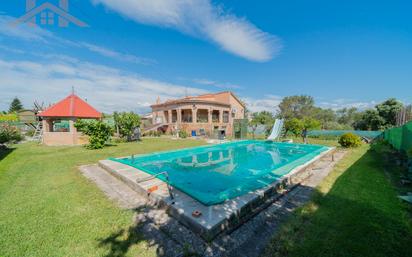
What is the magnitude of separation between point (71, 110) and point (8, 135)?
15.1ft

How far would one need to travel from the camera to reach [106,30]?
13.5 meters

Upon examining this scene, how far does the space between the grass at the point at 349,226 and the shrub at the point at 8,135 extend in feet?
59.8

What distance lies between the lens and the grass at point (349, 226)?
236cm

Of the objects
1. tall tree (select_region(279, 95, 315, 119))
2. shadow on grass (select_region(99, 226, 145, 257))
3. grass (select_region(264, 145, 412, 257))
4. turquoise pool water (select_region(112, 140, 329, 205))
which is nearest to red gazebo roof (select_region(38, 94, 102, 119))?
turquoise pool water (select_region(112, 140, 329, 205))

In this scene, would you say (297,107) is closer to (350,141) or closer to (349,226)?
(350,141)

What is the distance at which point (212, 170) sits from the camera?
775 centimetres

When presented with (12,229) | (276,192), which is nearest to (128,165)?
(12,229)

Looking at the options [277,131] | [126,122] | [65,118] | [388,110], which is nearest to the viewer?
[65,118]

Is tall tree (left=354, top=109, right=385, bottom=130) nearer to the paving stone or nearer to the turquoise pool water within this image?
the turquoise pool water

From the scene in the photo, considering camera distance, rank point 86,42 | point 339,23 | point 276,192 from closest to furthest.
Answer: point 276,192, point 339,23, point 86,42

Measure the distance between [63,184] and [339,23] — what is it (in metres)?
17.8

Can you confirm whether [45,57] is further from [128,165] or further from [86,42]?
[128,165]

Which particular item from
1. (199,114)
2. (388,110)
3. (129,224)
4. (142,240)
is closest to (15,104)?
(199,114)

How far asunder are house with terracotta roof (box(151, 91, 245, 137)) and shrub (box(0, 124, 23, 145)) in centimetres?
1391
